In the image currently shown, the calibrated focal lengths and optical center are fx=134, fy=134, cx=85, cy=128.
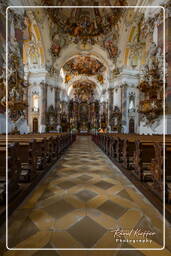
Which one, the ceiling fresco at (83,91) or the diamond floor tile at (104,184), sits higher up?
the ceiling fresco at (83,91)

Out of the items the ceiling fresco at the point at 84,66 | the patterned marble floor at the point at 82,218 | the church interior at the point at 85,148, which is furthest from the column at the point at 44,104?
the patterned marble floor at the point at 82,218

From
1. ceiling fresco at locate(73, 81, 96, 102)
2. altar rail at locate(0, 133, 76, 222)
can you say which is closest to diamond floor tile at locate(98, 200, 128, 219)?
altar rail at locate(0, 133, 76, 222)

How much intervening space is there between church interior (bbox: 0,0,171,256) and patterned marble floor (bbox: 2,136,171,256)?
1 cm

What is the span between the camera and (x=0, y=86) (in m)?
5.20

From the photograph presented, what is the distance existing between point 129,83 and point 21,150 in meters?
15.0

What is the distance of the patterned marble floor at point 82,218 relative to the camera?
1479mm

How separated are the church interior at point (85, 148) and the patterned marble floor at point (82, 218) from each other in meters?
0.01

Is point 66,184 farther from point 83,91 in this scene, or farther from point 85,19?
point 83,91

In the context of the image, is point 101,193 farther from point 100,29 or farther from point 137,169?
point 100,29

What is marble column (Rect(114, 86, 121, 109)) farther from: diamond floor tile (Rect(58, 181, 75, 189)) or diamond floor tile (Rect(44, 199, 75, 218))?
diamond floor tile (Rect(44, 199, 75, 218))

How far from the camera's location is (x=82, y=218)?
1886 millimetres

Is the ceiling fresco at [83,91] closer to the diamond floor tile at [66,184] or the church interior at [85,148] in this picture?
the church interior at [85,148]

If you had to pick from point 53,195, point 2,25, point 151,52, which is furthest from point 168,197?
point 2,25

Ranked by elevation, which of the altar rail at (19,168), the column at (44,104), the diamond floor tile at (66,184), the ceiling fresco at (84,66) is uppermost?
the ceiling fresco at (84,66)
